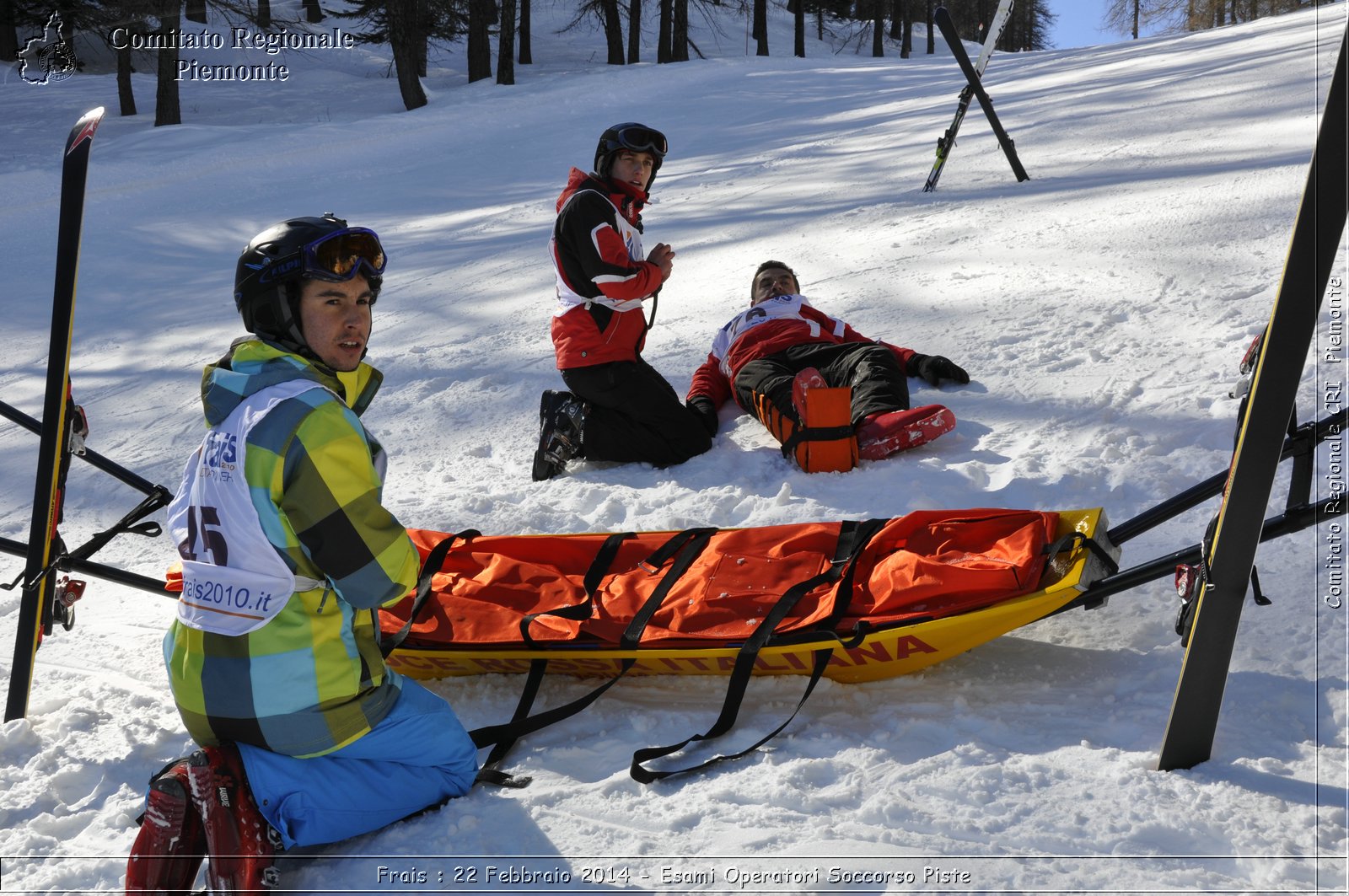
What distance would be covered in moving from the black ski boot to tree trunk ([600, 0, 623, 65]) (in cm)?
2236

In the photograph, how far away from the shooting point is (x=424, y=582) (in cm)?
321

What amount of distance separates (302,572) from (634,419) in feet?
8.04

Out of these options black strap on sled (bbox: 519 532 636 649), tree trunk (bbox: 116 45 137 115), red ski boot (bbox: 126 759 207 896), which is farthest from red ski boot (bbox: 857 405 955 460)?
tree trunk (bbox: 116 45 137 115)

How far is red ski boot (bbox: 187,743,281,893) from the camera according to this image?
2.13 metres

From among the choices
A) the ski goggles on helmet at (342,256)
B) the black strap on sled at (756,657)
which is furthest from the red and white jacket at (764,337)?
the ski goggles on helmet at (342,256)

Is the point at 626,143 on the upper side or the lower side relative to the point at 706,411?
upper

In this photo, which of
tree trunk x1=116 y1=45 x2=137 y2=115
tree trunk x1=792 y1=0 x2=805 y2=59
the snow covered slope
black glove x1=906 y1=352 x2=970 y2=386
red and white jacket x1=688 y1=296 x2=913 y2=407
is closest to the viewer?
the snow covered slope

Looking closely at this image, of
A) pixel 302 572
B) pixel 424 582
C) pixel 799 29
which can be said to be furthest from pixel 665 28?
pixel 302 572

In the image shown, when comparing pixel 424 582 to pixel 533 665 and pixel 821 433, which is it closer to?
pixel 533 665

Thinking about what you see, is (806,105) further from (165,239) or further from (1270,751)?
(1270,751)

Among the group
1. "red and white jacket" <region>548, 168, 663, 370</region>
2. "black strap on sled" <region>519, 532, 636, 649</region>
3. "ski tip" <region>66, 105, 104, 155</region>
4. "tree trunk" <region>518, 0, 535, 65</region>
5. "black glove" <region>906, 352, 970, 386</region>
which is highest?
"tree trunk" <region>518, 0, 535, 65</region>

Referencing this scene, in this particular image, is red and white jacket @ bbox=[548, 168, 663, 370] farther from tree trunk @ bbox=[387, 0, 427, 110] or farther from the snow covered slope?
tree trunk @ bbox=[387, 0, 427, 110]

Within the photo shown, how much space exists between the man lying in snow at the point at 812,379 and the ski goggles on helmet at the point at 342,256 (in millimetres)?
2166

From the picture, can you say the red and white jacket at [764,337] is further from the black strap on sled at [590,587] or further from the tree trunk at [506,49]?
the tree trunk at [506,49]
